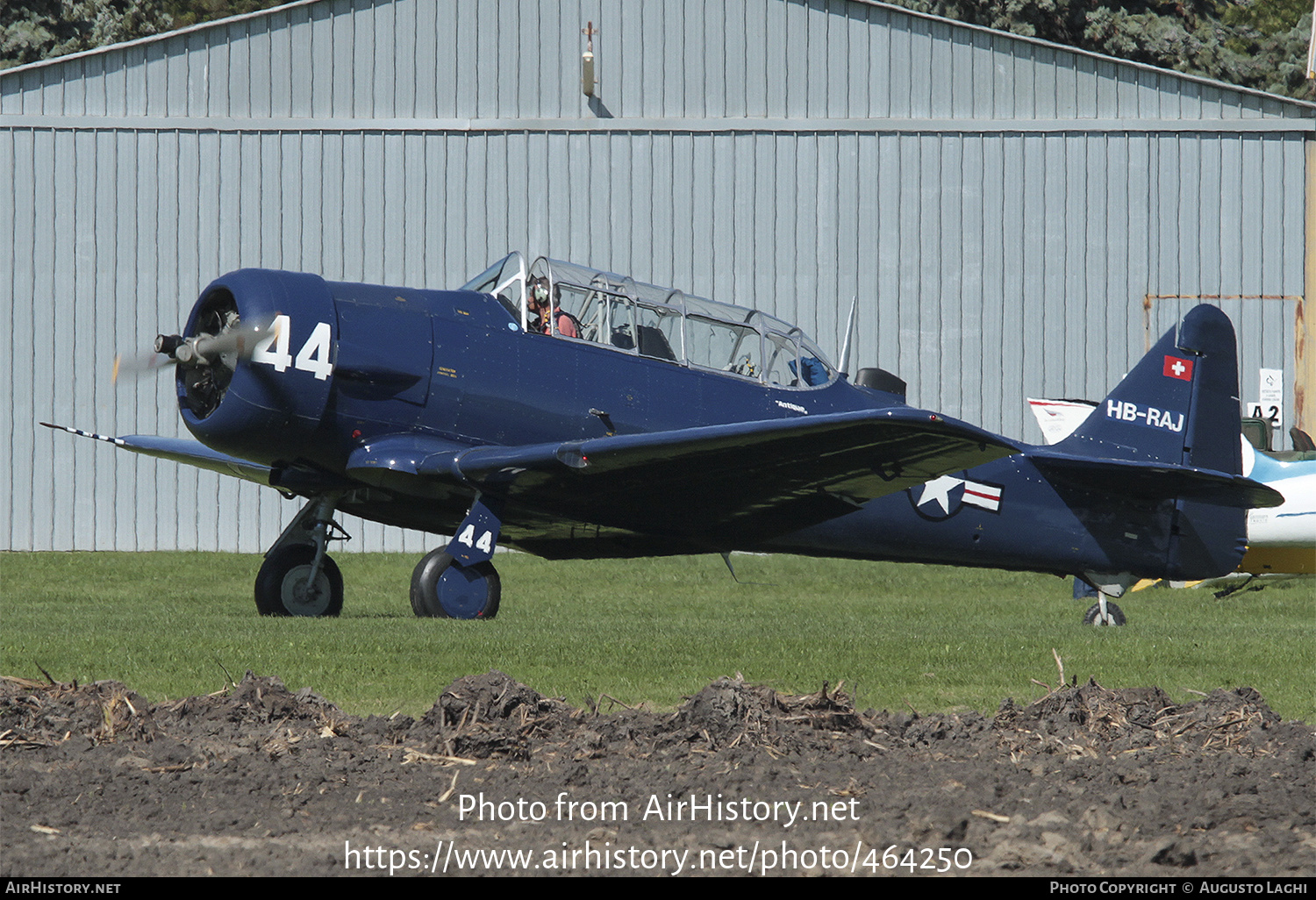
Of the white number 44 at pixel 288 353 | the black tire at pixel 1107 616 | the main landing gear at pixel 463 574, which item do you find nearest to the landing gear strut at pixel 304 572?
the main landing gear at pixel 463 574

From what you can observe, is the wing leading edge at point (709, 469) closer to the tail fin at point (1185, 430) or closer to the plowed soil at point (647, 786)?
the tail fin at point (1185, 430)

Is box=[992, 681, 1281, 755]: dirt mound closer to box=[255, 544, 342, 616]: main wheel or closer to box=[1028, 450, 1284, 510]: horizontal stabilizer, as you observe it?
box=[1028, 450, 1284, 510]: horizontal stabilizer

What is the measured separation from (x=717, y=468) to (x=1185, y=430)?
15.0 ft

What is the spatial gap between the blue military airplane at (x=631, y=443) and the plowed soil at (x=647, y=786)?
3285 millimetres

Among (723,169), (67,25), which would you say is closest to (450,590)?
(723,169)

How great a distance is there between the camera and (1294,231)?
1819 cm

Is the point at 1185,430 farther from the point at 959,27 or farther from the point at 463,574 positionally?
the point at 959,27

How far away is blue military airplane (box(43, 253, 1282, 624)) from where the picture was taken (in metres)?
8.95

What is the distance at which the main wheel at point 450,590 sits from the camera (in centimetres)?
927

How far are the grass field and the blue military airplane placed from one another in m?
0.62

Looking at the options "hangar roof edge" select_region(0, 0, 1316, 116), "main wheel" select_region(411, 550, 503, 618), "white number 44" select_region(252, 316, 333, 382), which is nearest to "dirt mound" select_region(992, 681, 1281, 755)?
"main wheel" select_region(411, 550, 503, 618)

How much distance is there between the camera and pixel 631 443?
28.1ft

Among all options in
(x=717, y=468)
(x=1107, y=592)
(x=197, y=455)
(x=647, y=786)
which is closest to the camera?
(x=647, y=786)

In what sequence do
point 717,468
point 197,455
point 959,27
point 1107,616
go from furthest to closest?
point 959,27
point 197,455
point 1107,616
point 717,468
